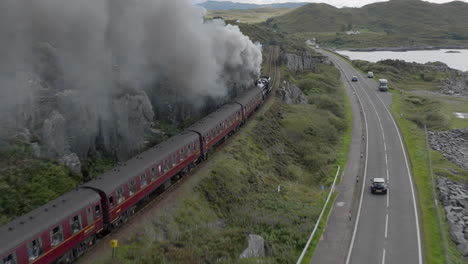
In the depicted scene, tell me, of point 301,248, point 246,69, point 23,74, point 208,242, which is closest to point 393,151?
point 246,69

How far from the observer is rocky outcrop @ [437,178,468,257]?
2420 cm

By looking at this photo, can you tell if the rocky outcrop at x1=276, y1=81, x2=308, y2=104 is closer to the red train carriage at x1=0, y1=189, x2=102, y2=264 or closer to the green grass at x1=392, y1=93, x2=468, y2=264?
the green grass at x1=392, y1=93, x2=468, y2=264

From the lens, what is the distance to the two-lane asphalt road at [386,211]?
22078 mm

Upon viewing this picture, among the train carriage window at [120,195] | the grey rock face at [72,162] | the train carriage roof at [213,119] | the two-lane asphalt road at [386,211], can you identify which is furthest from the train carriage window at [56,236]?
the train carriage roof at [213,119]

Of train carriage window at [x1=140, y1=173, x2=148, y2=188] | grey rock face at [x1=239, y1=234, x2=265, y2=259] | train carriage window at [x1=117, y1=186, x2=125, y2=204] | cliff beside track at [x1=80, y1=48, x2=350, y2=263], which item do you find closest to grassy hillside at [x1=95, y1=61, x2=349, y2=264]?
cliff beside track at [x1=80, y1=48, x2=350, y2=263]

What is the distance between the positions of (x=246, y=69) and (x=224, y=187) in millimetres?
26804

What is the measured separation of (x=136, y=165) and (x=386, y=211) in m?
17.2

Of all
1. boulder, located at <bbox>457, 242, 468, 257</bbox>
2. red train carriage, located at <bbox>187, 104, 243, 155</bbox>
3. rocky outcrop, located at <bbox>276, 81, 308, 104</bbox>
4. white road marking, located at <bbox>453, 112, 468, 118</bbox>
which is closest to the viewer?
boulder, located at <bbox>457, 242, 468, 257</bbox>

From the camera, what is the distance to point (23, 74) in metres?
26.0

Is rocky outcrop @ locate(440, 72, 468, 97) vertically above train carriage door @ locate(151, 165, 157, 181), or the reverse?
train carriage door @ locate(151, 165, 157, 181)

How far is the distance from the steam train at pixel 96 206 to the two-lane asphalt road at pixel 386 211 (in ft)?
39.6

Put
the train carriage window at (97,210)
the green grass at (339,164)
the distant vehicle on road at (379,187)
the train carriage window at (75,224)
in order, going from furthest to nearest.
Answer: the distant vehicle on road at (379,187)
the green grass at (339,164)
the train carriage window at (97,210)
the train carriage window at (75,224)

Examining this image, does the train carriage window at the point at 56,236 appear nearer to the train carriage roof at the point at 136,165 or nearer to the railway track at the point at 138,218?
the railway track at the point at 138,218

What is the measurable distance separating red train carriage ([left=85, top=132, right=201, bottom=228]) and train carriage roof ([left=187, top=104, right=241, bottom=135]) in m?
1.75
